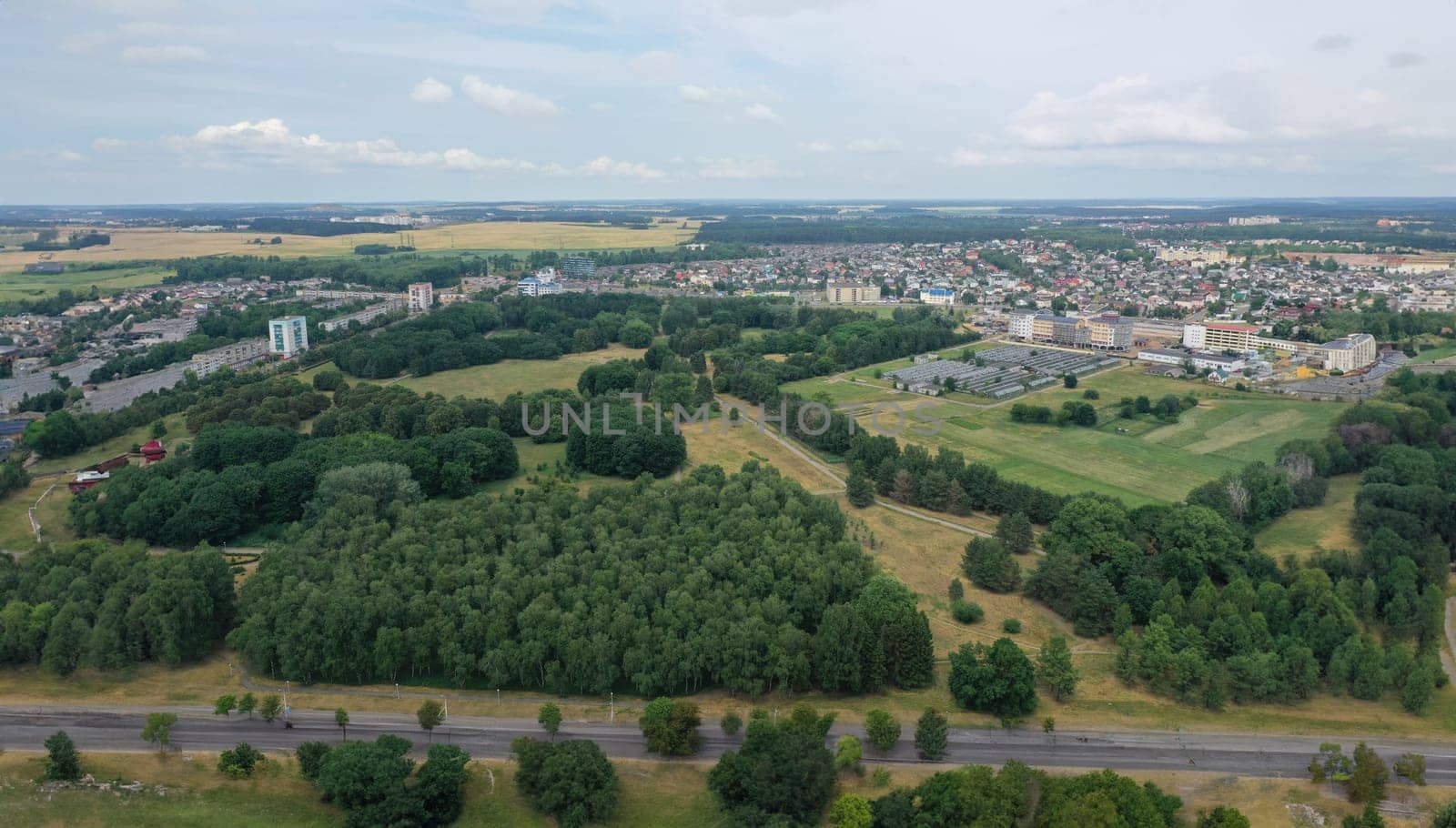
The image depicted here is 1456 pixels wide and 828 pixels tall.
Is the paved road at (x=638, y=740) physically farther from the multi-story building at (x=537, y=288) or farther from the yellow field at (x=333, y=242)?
the yellow field at (x=333, y=242)

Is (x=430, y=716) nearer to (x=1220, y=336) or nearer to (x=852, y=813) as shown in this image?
(x=852, y=813)

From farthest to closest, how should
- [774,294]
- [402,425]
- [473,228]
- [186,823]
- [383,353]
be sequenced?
[473,228]
[774,294]
[383,353]
[402,425]
[186,823]

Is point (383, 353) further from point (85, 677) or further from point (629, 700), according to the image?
point (629, 700)

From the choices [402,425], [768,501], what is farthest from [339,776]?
[402,425]

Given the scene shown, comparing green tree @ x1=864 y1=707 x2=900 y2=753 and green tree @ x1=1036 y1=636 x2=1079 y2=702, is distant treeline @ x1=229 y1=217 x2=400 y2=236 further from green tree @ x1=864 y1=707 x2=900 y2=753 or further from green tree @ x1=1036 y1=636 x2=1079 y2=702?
green tree @ x1=864 y1=707 x2=900 y2=753

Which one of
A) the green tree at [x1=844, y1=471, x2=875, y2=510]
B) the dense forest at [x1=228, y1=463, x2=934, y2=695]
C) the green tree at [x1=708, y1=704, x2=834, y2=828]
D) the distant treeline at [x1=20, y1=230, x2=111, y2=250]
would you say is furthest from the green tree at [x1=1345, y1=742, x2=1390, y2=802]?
the distant treeline at [x1=20, y1=230, x2=111, y2=250]

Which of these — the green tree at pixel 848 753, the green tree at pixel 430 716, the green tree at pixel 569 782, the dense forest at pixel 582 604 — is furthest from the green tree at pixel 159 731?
the green tree at pixel 848 753

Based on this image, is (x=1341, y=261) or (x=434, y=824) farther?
(x=1341, y=261)
